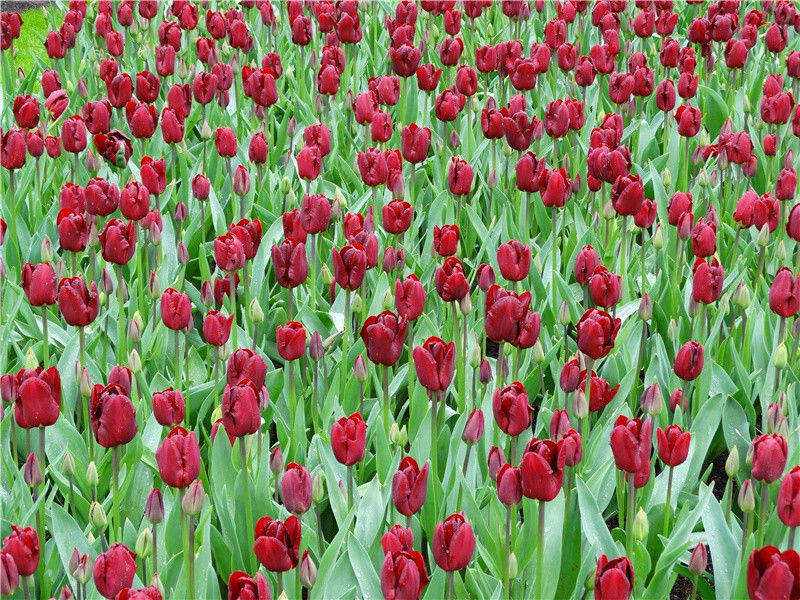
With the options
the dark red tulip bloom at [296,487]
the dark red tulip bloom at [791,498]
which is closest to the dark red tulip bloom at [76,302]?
the dark red tulip bloom at [296,487]

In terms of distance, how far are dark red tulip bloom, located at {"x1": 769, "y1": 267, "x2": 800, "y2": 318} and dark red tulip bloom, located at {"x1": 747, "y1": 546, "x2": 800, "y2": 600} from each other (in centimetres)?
111

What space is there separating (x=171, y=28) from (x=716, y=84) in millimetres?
2420

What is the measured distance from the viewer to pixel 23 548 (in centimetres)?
183

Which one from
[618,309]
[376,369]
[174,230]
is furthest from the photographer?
[174,230]

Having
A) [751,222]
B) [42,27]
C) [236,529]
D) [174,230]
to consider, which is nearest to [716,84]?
[751,222]

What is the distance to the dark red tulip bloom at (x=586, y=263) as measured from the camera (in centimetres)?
277

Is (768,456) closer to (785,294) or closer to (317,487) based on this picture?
(785,294)

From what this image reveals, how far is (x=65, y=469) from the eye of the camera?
226 cm

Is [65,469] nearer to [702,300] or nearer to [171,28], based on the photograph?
[702,300]

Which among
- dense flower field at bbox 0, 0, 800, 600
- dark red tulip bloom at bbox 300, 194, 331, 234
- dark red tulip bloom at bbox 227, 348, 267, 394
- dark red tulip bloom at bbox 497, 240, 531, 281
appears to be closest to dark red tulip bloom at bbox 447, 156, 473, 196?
dense flower field at bbox 0, 0, 800, 600

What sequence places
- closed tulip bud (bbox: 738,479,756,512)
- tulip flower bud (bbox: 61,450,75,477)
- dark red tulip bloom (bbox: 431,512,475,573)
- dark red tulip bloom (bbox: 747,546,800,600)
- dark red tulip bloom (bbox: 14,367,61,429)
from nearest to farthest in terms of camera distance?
1. dark red tulip bloom (bbox: 747,546,800,600)
2. dark red tulip bloom (bbox: 431,512,475,573)
3. closed tulip bud (bbox: 738,479,756,512)
4. dark red tulip bloom (bbox: 14,367,61,429)
5. tulip flower bud (bbox: 61,450,75,477)

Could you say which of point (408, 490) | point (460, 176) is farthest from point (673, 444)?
point (460, 176)

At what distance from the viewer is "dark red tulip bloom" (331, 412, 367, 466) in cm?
210

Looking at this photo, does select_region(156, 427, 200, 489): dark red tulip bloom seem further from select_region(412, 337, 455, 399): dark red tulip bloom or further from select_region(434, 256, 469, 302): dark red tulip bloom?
select_region(434, 256, 469, 302): dark red tulip bloom
